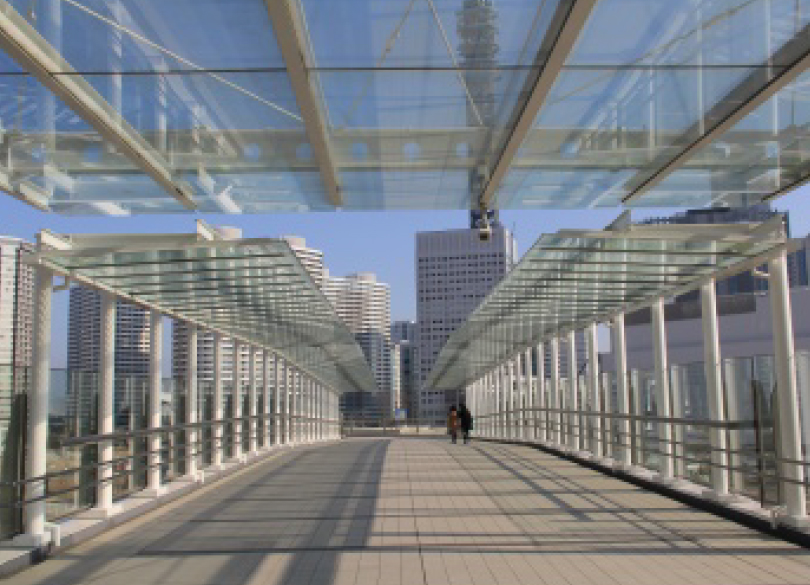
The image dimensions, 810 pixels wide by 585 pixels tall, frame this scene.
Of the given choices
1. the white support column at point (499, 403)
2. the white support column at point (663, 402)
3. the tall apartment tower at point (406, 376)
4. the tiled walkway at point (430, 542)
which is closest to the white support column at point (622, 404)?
the tiled walkway at point (430, 542)

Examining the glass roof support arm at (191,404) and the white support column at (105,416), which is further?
the glass roof support arm at (191,404)

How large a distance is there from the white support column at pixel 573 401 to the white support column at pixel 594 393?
0.65 m

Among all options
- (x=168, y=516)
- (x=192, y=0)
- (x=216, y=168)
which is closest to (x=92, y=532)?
(x=168, y=516)

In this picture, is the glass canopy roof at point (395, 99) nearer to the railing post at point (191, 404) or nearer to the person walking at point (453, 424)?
the railing post at point (191, 404)

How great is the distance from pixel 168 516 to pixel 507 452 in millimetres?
11303

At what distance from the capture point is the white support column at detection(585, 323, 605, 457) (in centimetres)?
1477

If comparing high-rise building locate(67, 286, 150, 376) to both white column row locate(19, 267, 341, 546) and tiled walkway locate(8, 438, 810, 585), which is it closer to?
white column row locate(19, 267, 341, 546)

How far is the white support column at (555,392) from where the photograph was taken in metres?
18.1

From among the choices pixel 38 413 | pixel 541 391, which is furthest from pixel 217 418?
pixel 541 391

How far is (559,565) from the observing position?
7.00 metres

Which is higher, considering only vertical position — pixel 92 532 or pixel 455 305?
pixel 455 305

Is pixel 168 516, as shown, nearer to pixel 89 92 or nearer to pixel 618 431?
pixel 89 92

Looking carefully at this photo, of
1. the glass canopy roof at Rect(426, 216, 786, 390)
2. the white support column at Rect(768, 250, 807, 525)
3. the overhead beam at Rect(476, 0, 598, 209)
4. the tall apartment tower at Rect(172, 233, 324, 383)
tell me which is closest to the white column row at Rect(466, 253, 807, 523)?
the white support column at Rect(768, 250, 807, 525)

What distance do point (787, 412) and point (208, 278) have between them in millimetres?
6261
